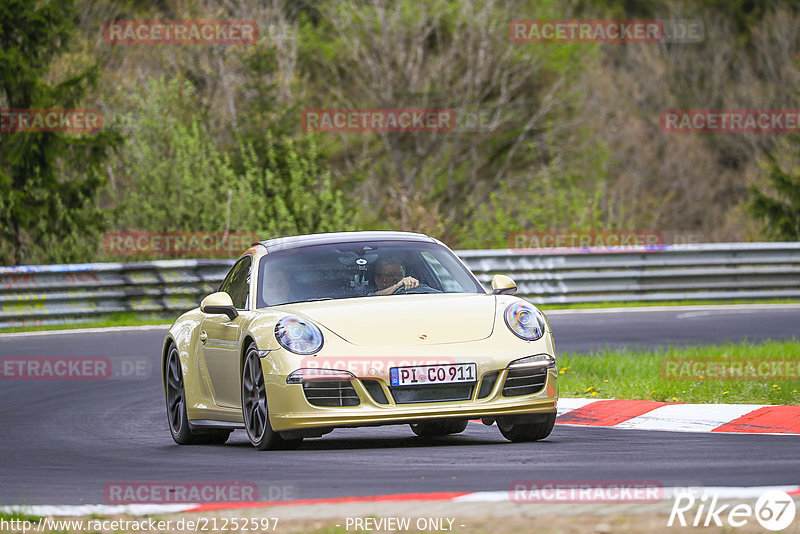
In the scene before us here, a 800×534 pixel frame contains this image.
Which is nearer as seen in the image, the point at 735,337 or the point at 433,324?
the point at 433,324

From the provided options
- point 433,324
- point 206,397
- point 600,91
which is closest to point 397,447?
point 433,324

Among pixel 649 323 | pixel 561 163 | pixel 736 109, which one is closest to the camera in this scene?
pixel 649 323

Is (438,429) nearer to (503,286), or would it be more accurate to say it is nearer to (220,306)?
(503,286)

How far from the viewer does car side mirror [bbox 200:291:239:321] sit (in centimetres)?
934

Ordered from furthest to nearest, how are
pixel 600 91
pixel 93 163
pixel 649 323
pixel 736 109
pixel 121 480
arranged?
1. pixel 736 109
2. pixel 600 91
3. pixel 93 163
4. pixel 649 323
5. pixel 121 480

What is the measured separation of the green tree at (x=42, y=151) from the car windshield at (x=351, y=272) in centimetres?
1585

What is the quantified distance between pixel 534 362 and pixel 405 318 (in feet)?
2.64

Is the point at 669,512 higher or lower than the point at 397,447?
higher

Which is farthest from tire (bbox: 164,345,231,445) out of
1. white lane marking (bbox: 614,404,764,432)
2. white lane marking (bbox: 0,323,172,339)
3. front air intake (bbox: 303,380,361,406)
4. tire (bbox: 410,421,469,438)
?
white lane marking (bbox: 0,323,172,339)

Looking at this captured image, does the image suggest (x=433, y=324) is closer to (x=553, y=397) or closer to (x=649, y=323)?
(x=553, y=397)

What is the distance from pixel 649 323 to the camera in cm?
1948

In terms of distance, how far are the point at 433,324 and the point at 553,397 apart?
863 millimetres

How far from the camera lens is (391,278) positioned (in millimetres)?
9586

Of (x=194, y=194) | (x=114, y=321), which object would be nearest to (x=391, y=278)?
(x=114, y=321)
